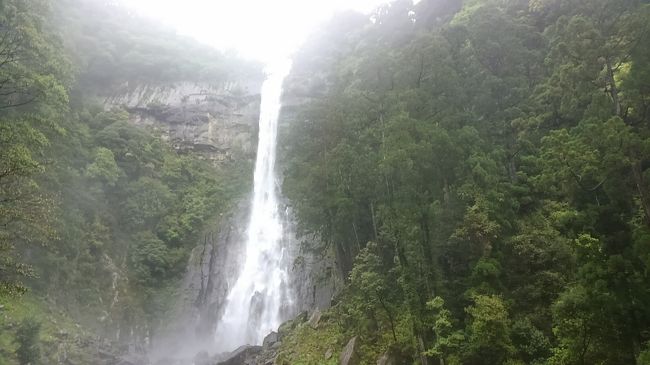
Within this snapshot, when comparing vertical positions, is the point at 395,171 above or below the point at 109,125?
below

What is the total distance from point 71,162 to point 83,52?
16.6 meters

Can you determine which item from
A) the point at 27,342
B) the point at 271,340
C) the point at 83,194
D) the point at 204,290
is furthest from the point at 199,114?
the point at 27,342

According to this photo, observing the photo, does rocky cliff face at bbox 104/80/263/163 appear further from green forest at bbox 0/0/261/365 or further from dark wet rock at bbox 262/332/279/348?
dark wet rock at bbox 262/332/279/348

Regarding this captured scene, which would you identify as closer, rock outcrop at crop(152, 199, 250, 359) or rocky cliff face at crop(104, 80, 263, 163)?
rock outcrop at crop(152, 199, 250, 359)

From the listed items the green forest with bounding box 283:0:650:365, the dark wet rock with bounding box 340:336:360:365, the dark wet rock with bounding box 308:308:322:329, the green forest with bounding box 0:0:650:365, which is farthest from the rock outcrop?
the dark wet rock with bounding box 340:336:360:365

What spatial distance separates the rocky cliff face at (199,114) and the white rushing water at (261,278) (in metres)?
2.87

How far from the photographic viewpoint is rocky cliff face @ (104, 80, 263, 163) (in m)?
39.2

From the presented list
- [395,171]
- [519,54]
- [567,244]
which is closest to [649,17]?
[567,244]

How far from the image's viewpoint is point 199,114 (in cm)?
4075

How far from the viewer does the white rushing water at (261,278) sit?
26.6 meters

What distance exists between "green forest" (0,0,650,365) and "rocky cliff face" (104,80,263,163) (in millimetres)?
9262

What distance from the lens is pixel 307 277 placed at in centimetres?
2675

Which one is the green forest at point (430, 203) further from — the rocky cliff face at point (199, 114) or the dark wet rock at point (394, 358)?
the rocky cliff face at point (199, 114)

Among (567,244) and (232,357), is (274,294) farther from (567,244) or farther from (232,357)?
(567,244)
